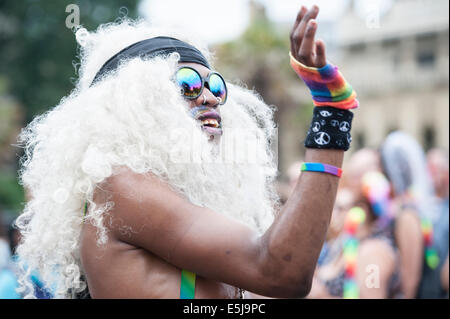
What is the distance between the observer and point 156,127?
2062 millimetres

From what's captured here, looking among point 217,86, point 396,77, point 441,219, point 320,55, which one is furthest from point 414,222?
point 396,77

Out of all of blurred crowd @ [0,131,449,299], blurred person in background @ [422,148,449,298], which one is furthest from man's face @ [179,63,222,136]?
blurred person in background @ [422,148,449,298]

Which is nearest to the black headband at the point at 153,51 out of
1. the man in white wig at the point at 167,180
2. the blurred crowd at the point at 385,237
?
the man in white wig at the point at 167,180

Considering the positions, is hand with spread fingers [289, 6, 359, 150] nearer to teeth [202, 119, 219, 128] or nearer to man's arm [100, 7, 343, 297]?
man's arm [100, 7, 343, 297]

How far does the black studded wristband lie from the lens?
173 cm

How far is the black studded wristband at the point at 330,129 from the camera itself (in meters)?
1.73

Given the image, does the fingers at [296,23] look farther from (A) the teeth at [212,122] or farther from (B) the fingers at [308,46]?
(A) the teeth at [212,122]

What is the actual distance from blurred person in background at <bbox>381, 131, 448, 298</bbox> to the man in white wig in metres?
1.93

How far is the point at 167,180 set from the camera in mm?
1998

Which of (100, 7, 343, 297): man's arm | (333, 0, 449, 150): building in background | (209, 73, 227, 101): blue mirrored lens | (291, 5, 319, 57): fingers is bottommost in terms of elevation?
(100, 7, 343, 297): man's arm

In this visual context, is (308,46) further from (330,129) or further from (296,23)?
(330,129)

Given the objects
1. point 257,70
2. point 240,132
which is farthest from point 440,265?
point 257,70
